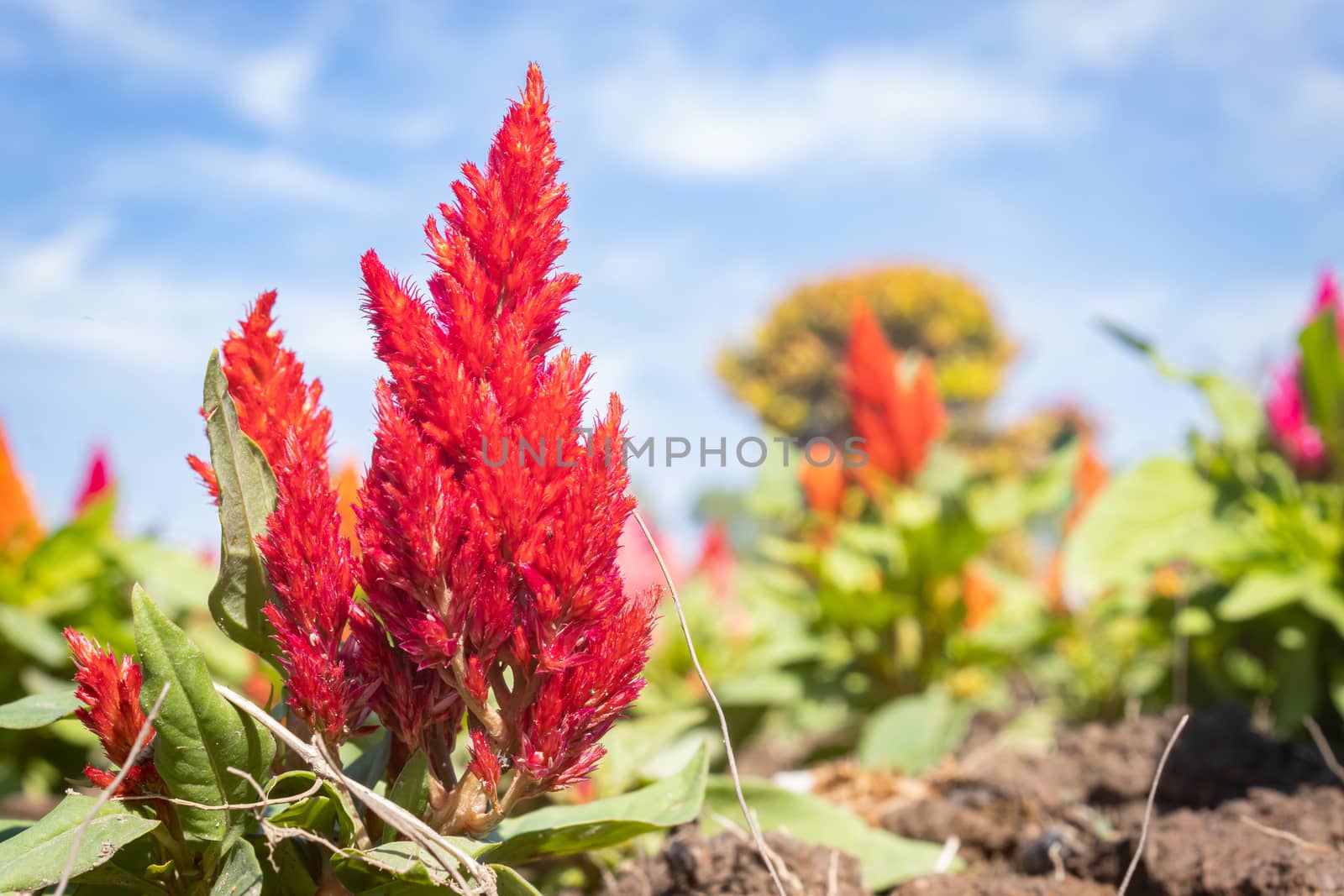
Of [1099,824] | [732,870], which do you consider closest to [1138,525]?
[1099,824]

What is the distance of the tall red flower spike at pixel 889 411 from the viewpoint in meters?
3.59

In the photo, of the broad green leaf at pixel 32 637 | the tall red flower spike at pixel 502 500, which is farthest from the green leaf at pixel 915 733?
the broad green leaf at pixel 32 637

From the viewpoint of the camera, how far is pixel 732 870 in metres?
1.49

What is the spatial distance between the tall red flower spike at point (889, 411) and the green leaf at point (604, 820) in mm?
2350

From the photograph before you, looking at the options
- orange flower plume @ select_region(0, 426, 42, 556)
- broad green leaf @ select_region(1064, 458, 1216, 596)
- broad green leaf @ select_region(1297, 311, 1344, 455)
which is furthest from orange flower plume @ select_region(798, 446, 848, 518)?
orange flower plume @ select_region(0, 426, 42, 556)

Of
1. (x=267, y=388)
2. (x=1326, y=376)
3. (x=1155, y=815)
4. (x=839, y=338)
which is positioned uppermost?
(x=839, y=338)

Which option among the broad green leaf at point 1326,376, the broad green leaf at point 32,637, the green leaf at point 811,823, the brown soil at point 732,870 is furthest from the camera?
the broad green leaf at point 32,637

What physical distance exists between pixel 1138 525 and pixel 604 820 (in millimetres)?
2044

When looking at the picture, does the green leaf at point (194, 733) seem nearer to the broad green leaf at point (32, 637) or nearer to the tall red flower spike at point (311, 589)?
the tall red flower spike at point (311, 589)

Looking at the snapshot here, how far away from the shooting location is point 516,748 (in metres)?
1.07

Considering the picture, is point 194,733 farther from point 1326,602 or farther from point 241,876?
point 1326,602

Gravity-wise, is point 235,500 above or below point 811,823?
above

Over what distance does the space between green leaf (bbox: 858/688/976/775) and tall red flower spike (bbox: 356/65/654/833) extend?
193 centimetres

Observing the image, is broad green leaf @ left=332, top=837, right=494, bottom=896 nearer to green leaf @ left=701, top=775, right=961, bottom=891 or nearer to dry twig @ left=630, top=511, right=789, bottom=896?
dry twig @ left=630, top=511, right=789, bottom=896
